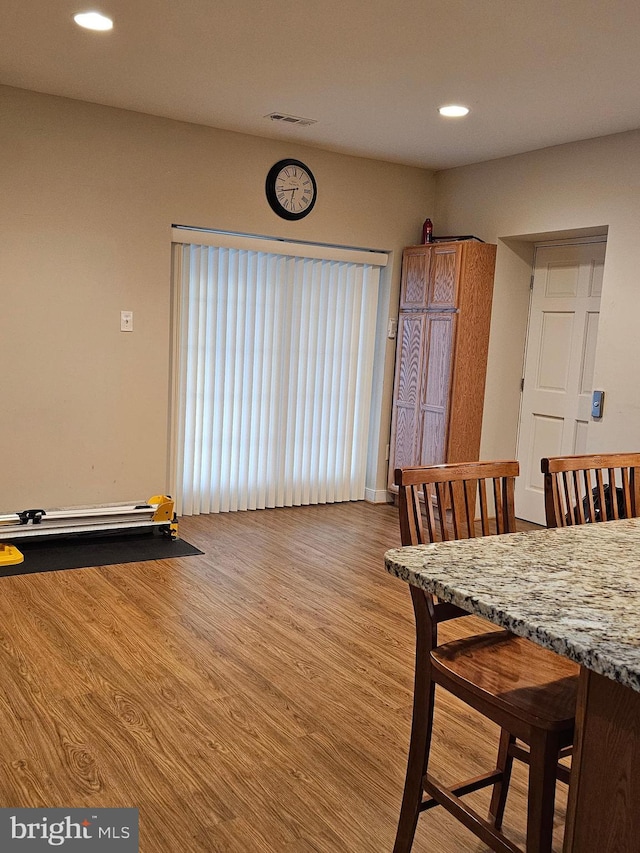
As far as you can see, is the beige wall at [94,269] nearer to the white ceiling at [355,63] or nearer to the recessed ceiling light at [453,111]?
the white ceiling at [355,63]

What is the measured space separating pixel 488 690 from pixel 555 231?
13.3ft

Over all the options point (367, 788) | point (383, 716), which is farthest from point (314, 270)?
point (367, 788)

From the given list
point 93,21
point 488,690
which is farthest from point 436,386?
point 488,690

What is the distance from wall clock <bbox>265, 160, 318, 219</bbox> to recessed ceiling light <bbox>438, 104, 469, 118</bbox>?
4.09 feet

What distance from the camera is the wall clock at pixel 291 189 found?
Answer: 17.1 ft

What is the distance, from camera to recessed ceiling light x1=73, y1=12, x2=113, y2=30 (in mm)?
3203

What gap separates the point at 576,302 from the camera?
5.18m

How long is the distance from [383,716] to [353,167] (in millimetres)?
4055

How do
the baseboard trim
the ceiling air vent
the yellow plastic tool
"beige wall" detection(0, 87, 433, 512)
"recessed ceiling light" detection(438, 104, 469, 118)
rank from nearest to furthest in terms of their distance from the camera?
the yellow plastic tool
"recessed ceiling light" detection(438, 104, 469, 118)
"beige wall" detection(0, 87, 433, 512)
the ceiling air vent
the baseboard trim

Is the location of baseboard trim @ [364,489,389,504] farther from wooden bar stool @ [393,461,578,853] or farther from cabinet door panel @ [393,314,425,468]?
wooden bar stool @ [393,461,578,853]

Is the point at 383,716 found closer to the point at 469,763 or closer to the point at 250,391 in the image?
the point at 469,763

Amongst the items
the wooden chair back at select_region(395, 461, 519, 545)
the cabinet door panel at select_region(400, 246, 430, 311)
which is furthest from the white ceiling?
the wooden chair back at select_region(395, 461, 519, 545)

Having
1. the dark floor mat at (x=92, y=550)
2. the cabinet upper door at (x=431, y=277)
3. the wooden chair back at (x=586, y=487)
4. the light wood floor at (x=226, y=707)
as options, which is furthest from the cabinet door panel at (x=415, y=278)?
the wooden chair back at (x=586, y=487)

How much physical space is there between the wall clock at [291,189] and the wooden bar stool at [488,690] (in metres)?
3.68
